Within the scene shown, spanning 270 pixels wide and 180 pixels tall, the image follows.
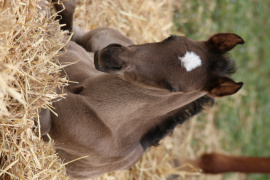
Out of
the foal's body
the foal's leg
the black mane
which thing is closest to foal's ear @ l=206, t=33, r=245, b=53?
the foal's body

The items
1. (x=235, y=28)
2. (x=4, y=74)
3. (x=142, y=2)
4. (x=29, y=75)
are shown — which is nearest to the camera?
(x=4, y=74)

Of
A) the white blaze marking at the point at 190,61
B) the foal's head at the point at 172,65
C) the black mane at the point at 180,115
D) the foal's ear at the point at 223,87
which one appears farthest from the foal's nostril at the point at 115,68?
the black mane at the point at 180,115

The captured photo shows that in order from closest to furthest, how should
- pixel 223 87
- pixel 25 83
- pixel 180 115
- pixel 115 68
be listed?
pixel 25 83
pixel 115 68
pixel 223 87
pixel 180 115

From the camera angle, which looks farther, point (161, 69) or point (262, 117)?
point (262, 117)

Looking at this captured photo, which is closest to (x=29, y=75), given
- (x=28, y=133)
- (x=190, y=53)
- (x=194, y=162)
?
(x=28, y=133)

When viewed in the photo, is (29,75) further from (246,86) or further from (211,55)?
(246,86)

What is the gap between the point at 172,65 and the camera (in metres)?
2.96

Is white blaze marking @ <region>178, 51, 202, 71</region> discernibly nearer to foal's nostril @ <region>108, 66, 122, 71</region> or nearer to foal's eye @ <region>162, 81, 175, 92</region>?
foal's eye @ <region>162, 81, 175, 92</region>

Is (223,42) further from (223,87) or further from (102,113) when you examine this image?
(102,113)

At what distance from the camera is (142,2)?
5672 mm

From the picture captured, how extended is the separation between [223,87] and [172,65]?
1.85ft

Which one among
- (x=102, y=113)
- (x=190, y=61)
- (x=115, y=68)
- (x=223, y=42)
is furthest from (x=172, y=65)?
(x=102, y=113)

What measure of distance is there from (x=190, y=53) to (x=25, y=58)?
4.47ft

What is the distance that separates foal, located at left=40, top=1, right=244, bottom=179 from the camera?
9.77 feet
